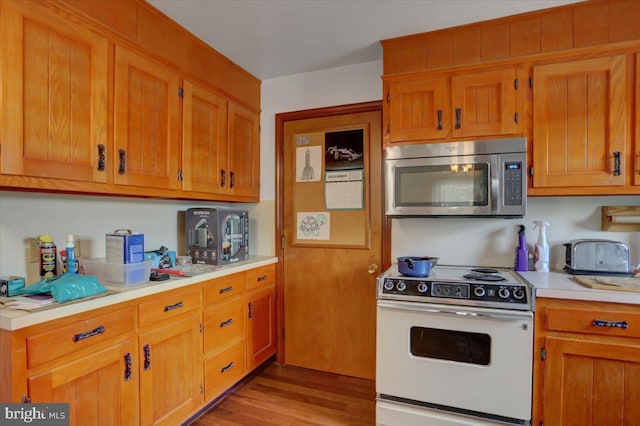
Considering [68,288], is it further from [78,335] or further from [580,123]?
[580,123]

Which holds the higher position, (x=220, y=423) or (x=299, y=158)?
(x=299, y=158)

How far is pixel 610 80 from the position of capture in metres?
1.80

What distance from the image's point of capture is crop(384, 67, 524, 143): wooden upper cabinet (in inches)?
77.1

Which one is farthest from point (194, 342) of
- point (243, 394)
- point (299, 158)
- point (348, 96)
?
point (348, 96)

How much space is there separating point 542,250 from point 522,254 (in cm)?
12

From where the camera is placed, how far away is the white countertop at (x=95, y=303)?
1157mm

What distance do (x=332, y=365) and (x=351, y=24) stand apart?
249 centimetres

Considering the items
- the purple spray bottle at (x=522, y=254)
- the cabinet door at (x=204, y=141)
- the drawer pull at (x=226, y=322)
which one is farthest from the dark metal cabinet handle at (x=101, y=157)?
the purple spray bottle at (x=522, y=254)

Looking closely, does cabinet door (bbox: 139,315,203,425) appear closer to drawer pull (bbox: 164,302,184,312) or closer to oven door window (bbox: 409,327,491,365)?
drawer pull (bbox: 164,302,184,312)

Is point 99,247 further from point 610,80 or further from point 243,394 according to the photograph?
point 610,80

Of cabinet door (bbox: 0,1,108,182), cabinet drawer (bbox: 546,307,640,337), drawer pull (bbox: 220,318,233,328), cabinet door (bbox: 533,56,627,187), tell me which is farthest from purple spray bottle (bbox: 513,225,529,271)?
cabinet door (bbox: 0,1,108,182)

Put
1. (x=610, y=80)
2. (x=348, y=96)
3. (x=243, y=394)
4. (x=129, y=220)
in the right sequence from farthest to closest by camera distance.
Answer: (x=348, y=96), (x=243, y=394), (x=129, y=220), (x=610, y=80)

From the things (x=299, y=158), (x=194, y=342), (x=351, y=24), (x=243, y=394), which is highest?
(x=351, y=24)

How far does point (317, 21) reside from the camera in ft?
6.59
